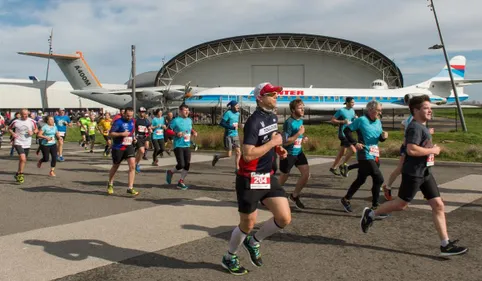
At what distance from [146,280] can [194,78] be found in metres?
50.5

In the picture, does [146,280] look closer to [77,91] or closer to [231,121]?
[231,121]

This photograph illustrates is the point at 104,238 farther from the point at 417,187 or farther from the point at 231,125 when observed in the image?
the point at 231,125

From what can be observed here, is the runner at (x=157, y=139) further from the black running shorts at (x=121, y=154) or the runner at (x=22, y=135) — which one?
the black running shorts at (x=121, y=154)

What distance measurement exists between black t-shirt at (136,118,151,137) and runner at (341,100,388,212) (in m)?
5.51

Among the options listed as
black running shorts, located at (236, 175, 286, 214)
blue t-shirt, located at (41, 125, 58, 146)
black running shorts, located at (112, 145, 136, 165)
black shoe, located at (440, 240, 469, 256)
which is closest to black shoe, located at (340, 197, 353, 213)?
black shoe, located at (440, 240, 469, 256)

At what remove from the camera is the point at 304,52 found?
5275cm

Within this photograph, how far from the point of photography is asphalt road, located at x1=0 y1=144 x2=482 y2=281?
3.87m

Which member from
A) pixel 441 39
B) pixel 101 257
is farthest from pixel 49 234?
pixel 441 39

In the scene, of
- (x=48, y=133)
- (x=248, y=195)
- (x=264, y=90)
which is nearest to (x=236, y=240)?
(x=248, y=195)

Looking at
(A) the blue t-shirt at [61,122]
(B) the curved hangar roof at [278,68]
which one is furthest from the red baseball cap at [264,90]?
(B) the curved hangar roof at [278,68]

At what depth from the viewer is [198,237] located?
4.95 meters

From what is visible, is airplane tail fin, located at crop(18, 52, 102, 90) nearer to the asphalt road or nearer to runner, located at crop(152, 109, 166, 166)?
runner, located at crop(152, 109, 166, 166)

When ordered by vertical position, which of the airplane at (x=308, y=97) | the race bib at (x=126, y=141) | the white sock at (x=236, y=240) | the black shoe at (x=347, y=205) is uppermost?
the airplane at (x=308, y=97)

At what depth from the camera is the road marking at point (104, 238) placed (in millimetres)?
3994
